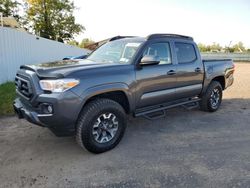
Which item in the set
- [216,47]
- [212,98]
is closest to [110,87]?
[212,98]

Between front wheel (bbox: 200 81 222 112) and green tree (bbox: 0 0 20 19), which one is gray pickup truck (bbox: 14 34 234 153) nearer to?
front wheel (bbox: 200 81 222 112)

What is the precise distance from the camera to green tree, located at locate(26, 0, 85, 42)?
120 ft

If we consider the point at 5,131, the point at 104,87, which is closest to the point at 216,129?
the point at 104,87

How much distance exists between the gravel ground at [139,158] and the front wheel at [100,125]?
18cm

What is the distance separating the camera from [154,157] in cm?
374

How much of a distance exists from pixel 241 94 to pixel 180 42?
4785 mm

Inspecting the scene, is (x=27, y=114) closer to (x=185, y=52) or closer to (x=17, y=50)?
(x=185, y=52)

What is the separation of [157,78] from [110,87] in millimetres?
1153

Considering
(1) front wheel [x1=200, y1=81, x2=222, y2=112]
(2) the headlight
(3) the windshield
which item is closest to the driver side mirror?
(3) the windshield

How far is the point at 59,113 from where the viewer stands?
3.31 metres

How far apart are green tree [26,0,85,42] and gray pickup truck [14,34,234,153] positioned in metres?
35.2

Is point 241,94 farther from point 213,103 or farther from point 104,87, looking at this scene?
point 104,87

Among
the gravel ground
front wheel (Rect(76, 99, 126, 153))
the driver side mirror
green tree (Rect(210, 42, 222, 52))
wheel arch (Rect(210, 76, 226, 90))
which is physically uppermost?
green tree (Rect(210, 42, 222, 52))

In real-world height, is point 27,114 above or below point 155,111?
above
